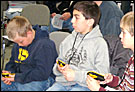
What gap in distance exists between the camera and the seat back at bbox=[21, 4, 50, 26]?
3418mm

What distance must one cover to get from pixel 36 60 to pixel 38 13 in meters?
1.66

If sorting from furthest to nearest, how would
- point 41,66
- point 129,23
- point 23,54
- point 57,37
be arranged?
point 57,37 → point 23,54 → point 41,66 → point 129,23

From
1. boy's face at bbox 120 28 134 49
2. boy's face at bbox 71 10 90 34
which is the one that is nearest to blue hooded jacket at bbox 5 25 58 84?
boy's face at bbox 71 10 90 34

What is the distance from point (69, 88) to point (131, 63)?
24.0 inches

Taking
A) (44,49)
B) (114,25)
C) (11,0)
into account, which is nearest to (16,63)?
(44,49)

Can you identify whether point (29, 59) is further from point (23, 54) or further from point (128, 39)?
point (128, 39)

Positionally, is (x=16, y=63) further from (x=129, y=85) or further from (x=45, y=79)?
(x=129, y=85)

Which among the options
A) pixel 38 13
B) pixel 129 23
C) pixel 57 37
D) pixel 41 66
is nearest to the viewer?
pixel 129 23

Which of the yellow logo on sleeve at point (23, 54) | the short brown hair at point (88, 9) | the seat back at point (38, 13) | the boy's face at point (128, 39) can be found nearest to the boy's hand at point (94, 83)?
the boy's face at point (128, 39)

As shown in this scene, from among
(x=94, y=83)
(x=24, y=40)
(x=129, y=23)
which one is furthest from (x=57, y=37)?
(x=129, y=23)

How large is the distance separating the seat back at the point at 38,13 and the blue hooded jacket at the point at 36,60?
136cm

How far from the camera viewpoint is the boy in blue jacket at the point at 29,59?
1939mm

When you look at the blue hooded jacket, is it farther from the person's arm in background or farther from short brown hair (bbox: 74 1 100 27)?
short brown hair (bbox: 74 1 100 27)

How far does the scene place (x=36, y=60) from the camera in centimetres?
196
